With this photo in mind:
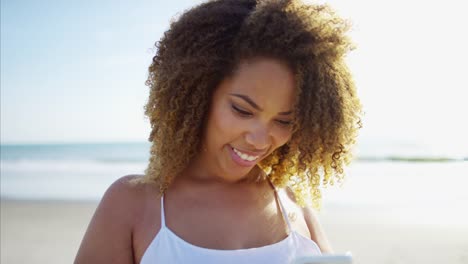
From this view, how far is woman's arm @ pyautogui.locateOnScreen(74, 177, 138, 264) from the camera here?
1.71 m

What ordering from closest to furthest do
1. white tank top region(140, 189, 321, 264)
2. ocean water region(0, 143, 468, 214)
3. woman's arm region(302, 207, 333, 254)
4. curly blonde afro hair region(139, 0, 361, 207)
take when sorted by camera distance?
white tank top region(140, 189, 321, 264), curly blonde afro hair region(139, 0, 361, 207), woman's arm region(302, 207, 333, 254), ocean water region(0, 143, 468, 214)

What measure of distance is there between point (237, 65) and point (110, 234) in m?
0.66

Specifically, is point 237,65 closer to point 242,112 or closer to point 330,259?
point 242,112

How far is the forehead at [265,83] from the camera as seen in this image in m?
1.75

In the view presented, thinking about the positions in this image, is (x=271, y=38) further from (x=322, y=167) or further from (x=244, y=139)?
(x=322, y=167)

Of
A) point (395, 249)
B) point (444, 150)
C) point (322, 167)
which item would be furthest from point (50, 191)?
point (444, 150)

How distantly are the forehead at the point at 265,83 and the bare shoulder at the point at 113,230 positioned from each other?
0.47 meters

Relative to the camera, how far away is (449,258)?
5402 mm

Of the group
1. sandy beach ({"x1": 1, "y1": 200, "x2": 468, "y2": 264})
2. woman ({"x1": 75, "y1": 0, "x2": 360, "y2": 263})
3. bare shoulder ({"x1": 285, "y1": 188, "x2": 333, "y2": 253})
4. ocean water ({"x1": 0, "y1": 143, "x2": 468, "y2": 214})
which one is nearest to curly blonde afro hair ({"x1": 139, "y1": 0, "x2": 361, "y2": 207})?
woman ({"x1": 75, "y1": 0, "x2": 360, "y2": 263})

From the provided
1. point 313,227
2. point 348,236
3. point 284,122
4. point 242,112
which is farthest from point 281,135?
point 348,236

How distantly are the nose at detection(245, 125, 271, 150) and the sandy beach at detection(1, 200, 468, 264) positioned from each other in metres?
3.67

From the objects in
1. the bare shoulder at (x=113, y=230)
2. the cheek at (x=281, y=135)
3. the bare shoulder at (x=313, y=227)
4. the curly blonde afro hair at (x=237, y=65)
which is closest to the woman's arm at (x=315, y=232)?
the bare shoulder at (x=313, y=227)

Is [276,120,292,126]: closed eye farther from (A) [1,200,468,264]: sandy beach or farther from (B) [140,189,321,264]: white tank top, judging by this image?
(A) [1,200,468,264]: sandy beach

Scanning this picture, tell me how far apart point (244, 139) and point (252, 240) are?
0.34 metres
